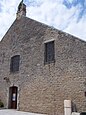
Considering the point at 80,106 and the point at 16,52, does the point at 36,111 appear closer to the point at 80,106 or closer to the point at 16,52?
the point at 80,106

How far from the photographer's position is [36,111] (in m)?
12.5

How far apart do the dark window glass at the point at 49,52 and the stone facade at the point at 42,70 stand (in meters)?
0.31

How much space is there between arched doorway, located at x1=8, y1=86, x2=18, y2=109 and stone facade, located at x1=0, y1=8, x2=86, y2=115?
1.03ft

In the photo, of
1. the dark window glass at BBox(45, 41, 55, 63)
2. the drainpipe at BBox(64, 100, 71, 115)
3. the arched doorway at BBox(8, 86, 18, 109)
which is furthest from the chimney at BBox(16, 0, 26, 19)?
the drainpipe at BBox(64, 100, 71, 115)

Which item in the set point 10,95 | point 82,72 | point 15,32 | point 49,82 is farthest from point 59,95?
point 15,32

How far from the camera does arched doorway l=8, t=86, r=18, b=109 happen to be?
49.8ft

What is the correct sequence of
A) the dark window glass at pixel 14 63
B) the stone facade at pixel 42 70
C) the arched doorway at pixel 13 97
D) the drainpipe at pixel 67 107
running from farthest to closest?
the dark window glass at pixel 14 63
the arched doorway at pixel 13 97
the stone facade at pixel 42 70
the drainpipe at pixel 67 107

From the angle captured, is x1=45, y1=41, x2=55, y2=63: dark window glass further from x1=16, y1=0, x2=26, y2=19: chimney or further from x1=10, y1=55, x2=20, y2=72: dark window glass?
x1=16, y1=0, x2=26, y2=19: chimney

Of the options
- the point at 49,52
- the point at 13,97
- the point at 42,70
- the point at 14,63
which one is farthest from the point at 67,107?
the point at 14,63

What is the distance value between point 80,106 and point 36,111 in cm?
364

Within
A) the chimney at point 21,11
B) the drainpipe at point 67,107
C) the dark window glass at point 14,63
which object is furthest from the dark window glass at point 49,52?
the chimney at point 21,11

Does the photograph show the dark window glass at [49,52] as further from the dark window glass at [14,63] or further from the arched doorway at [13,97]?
the arched doorway at [13,97]

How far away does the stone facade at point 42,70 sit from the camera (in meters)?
10.7

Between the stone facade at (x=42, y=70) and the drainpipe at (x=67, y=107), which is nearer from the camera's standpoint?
the drainpipe at (x=67, y=107)
